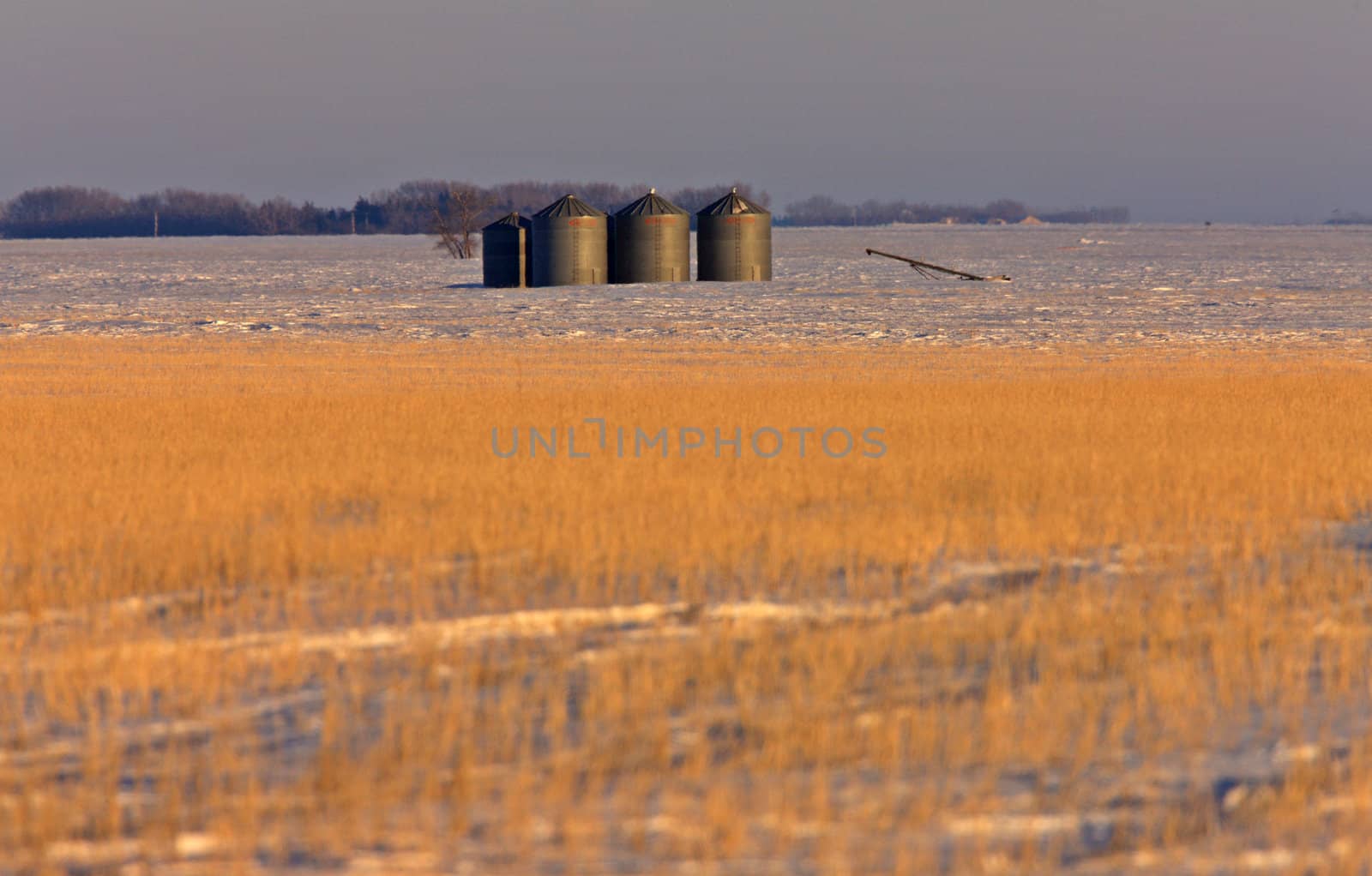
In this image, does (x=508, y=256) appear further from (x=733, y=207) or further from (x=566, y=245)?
(x=733, y=207)

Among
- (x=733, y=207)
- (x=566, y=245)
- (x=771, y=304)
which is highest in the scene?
(x=733, y=207)

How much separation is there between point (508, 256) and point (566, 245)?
9.56 feet

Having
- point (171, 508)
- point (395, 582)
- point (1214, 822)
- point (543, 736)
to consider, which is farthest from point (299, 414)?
point (1214, 822)

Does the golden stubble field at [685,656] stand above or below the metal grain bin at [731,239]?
below

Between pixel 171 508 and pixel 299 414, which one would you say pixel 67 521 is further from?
pixel 299 414

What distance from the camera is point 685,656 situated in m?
6.95

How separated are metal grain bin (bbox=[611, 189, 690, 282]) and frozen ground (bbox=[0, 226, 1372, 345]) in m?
2.89

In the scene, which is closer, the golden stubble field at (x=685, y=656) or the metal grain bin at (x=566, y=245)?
the golden stubble field at (x=685, y=656)

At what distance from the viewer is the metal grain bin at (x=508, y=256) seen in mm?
53281

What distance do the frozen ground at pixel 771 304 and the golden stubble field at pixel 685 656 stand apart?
19695 mm

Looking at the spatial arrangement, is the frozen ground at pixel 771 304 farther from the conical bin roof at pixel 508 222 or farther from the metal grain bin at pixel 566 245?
the conical bin roof at pixel 508 222

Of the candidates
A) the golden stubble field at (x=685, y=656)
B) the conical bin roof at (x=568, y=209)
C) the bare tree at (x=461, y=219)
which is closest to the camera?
the golden stubble field at (x=685, y=656)

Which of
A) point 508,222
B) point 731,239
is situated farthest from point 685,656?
point 508,222

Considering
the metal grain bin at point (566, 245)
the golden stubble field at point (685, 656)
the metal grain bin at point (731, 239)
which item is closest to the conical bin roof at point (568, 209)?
the metal grain bin at point (566, 245)
